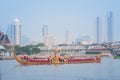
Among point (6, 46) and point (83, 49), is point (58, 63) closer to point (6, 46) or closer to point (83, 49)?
point (6, 46)

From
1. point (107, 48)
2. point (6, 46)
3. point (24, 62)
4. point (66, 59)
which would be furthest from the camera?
point (107, 48)

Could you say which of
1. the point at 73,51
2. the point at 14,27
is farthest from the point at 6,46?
the point at 14,27

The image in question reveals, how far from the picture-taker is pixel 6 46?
71625 millimetres

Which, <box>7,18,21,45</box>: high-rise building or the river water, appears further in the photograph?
<box>7,18,21,45</box>: high-rise building

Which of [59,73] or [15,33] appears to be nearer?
[59,73]

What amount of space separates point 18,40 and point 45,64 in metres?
79.4

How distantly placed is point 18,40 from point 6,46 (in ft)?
165

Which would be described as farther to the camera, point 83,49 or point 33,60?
point 83,49

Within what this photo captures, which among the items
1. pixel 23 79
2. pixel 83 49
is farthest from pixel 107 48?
pixel 23 79

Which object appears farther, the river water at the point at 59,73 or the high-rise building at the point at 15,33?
the high-rise building at the point at 15,33

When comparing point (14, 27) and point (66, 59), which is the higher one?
point (14, 27)

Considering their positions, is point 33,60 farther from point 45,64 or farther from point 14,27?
point 14,27

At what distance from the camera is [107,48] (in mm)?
80750

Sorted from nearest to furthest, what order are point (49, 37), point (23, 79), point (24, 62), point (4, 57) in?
point (23, 79) → point (24, 62) → point (4, 57) → point (49, 37)
